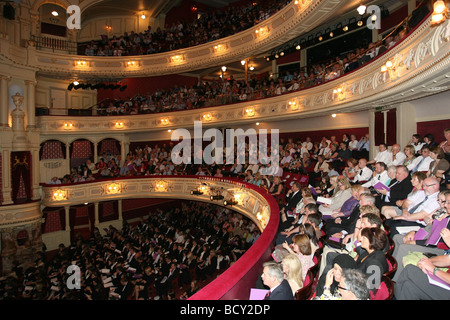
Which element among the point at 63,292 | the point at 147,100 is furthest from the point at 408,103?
the point at 147,100

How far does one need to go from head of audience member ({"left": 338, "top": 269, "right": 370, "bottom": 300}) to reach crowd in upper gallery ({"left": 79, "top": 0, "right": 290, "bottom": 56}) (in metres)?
15.8

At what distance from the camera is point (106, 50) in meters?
18.4

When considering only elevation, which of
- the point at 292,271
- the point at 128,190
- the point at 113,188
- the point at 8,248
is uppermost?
the point at 292,271

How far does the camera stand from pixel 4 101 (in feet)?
47.3

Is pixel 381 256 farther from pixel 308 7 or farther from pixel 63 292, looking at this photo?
pixel 63 292

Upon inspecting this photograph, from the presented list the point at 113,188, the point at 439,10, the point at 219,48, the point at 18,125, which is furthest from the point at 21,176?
the point at 439,10

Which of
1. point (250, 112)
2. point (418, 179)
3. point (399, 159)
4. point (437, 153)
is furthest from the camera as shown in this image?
point (250, 112)

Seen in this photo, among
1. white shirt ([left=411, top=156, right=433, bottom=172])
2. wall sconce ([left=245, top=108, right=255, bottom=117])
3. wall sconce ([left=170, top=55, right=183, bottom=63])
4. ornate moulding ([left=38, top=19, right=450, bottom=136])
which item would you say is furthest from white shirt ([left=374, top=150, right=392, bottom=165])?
wall sconce ([left=170, top=55, right=183, bottom=63])

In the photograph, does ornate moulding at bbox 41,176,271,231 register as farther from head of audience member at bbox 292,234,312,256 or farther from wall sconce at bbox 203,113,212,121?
head of audience member at bbox 292,234,312,256

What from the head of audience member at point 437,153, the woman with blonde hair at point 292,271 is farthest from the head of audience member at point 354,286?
the head of audience member at point 437,153

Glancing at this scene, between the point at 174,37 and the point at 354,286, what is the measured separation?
19026 millimetres

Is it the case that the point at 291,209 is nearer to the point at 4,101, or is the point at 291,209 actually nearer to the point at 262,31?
the point at 262,31

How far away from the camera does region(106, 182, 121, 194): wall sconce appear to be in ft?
54.0

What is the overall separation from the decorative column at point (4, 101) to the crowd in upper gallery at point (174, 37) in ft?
16.5
